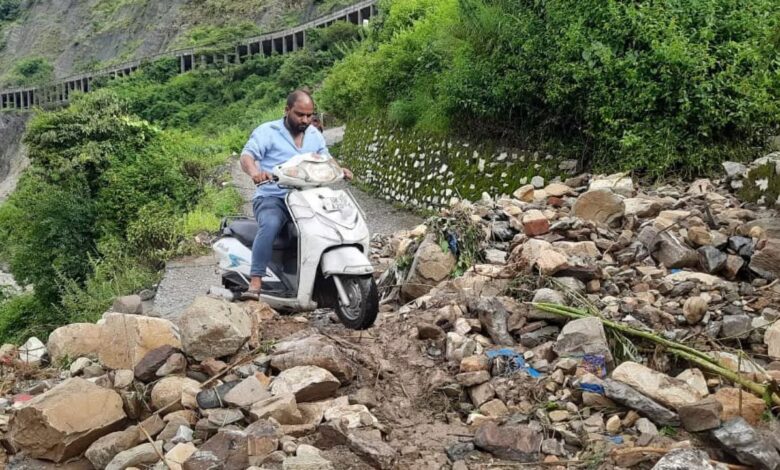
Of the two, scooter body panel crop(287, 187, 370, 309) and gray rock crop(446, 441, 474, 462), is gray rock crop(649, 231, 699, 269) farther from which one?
gray rock crop(446, 441, 474, 462)

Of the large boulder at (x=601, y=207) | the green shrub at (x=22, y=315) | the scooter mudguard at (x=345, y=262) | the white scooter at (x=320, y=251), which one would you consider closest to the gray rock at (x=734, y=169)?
the large boulder at (x=601, y=207)

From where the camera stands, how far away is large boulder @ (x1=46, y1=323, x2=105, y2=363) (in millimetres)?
A: 4191

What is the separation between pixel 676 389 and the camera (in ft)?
10.3

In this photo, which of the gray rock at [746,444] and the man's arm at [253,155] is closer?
the gray rock at [746,444]

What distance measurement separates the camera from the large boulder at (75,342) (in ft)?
13.8

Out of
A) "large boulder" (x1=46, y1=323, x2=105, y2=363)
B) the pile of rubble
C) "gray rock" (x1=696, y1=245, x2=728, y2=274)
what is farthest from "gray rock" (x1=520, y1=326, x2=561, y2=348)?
"large boulder" (x1=46, y1=323, x2=105, y2=363)

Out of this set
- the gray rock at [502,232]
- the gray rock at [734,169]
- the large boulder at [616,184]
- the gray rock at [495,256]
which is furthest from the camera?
the large boulder at [616,184]

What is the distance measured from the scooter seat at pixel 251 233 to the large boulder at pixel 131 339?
1.47 metres

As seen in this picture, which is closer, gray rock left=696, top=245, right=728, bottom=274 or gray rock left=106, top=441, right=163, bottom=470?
gray rock left=106, top=441, right=163, bottom=470

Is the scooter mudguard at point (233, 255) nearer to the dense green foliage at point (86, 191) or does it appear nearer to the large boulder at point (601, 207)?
the large boulder at point (601, 207)

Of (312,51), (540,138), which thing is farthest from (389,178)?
(312,51)

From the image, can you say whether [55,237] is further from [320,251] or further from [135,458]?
[135,458]

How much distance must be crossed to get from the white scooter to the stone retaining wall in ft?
13.2

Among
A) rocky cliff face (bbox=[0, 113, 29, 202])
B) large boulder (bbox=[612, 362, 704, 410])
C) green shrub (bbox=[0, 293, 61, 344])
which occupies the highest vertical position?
large boulder (bbox=[612, 362, 704, 410])
